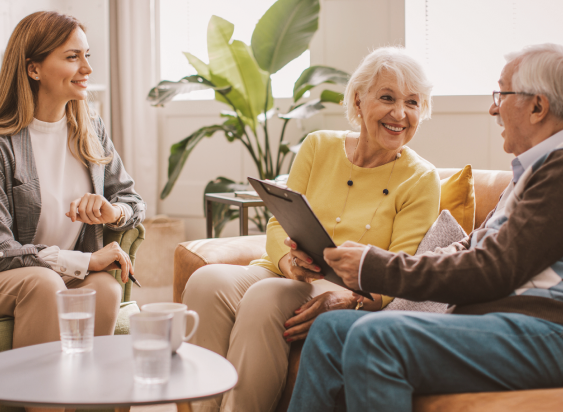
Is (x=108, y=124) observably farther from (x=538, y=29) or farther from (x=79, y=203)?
(x=538, y=29)

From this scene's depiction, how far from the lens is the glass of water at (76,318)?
102 cm

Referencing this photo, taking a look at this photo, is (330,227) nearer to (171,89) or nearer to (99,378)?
(99,378)

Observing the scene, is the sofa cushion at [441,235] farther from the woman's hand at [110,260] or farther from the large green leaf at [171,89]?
the large green leaf at [171,89]

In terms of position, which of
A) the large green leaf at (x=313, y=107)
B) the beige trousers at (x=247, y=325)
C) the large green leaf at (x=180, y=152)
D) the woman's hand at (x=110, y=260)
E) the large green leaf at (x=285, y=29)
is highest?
the large green leaf at (x=285, y=29)

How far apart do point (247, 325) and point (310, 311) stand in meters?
0.17

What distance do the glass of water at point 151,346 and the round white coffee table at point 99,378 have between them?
21 millimetres

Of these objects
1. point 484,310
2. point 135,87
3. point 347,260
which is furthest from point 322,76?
point 484,310

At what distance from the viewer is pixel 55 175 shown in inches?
67.6

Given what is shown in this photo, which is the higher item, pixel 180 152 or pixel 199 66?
pixel 199 66

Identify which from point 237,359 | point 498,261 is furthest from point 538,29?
point 237,359

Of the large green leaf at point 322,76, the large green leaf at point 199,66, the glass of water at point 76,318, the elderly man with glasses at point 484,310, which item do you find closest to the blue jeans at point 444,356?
the elderly man with glasses at point 484,310

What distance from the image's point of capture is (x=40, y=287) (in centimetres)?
139

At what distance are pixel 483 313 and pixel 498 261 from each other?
13 cm

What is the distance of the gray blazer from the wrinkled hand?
73 cm
